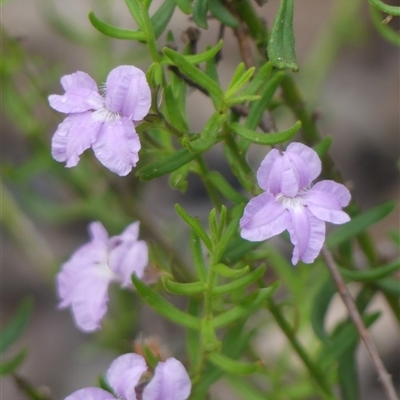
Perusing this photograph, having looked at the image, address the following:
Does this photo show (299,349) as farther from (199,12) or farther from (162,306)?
(199,12)

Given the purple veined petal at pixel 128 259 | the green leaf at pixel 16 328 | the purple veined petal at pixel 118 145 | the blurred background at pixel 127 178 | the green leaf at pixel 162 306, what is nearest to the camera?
the purple veined petal at pixel 118 145

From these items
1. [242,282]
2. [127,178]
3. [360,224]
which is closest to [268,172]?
[242,282]

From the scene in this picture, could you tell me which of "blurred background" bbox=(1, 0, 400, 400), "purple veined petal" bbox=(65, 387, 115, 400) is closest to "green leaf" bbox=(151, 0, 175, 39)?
"purple veined petal" bbox=(65, 387, 115, 400)

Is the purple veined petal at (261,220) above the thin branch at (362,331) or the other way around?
above

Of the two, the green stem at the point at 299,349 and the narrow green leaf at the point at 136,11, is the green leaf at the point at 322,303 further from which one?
the narrow green leaf at the point at 136,11

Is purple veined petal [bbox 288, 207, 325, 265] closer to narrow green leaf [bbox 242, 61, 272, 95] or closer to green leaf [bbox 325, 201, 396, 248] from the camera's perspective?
narrow green leaf [bbox 242, 61, 272, 95]

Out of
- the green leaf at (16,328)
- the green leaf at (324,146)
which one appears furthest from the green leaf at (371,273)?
the green leaf at (16,328)

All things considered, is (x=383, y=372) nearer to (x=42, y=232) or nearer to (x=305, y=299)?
(x=305, y=299)
